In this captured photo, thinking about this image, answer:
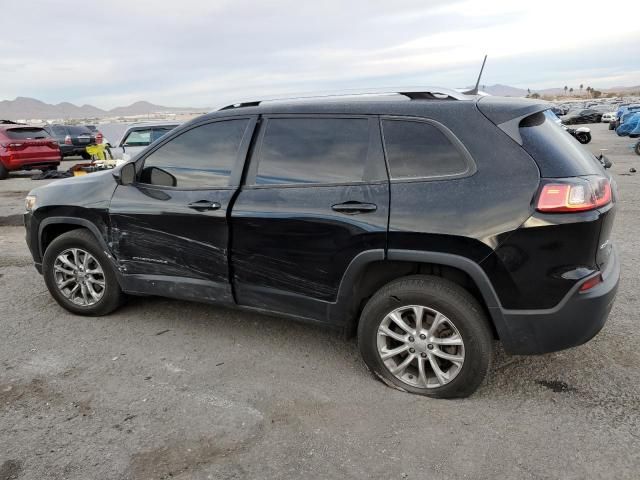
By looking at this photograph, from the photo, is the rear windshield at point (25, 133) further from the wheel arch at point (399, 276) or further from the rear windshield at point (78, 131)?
the wheel arch at point (399, 276)

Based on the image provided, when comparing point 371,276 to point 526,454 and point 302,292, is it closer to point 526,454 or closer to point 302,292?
point 302,292

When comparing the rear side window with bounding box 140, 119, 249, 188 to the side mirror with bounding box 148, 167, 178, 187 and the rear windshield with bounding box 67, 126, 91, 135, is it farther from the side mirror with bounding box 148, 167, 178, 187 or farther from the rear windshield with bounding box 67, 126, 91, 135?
the rear windshield with bounding box 67, 126, 91, 135

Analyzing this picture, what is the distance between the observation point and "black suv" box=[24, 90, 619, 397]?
8.87 ft

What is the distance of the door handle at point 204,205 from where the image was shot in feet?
11.5

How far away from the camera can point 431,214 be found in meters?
2.83

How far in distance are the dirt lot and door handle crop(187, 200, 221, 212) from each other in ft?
3.43

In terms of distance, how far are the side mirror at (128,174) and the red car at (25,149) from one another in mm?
13579

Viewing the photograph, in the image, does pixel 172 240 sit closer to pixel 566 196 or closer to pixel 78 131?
pixel 566 196

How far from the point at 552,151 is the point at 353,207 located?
44.8 inches

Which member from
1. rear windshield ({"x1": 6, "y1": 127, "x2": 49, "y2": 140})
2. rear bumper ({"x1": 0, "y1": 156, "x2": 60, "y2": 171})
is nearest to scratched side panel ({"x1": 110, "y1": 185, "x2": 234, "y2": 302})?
rear bumper ({"x1": 0, "y1": 156, "x2": 60, "y2": 171})

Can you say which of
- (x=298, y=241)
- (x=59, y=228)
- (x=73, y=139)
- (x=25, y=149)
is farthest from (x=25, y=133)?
(x=298, y=241)

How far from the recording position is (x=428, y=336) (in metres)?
2.96

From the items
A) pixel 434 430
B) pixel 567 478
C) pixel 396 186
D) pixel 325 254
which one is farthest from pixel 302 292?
pixel 567 478

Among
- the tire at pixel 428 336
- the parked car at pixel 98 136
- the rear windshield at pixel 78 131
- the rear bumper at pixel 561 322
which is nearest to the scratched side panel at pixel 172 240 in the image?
the tire at pixel 428 336
